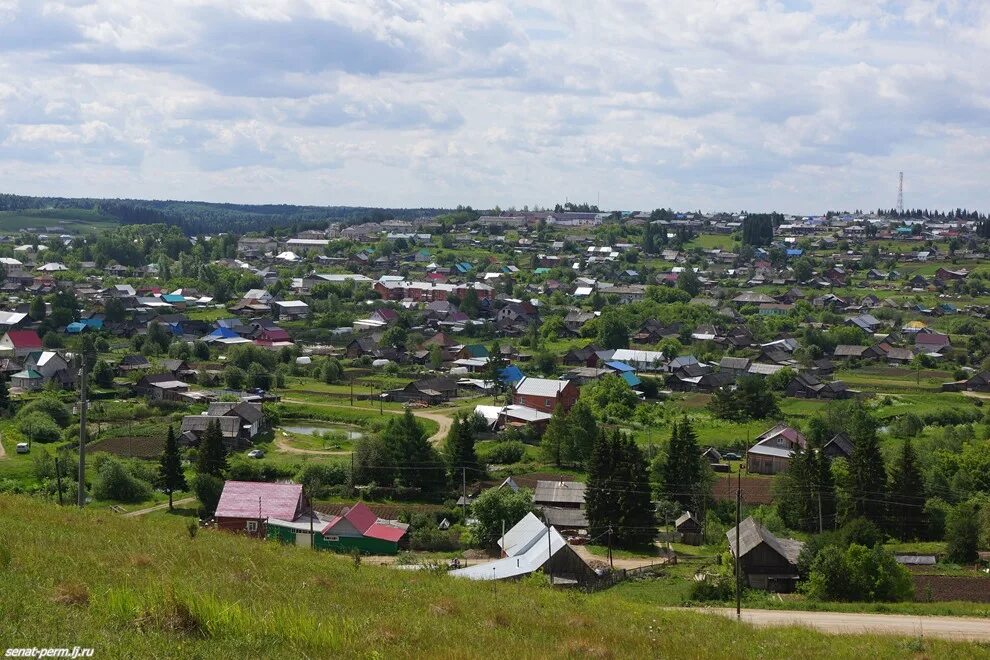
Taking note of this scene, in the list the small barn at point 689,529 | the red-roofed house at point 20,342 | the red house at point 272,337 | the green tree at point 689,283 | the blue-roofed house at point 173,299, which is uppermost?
the green tree at point 689,283

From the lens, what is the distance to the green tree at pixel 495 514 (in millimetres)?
18203

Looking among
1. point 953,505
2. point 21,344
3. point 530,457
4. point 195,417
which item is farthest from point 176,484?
point 21,344

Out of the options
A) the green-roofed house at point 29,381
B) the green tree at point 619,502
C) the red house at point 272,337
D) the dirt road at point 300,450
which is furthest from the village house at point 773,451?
the red house at point 272,337

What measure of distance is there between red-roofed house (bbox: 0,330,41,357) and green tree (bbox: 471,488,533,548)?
2506 cm

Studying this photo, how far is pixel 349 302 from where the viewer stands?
56.2m

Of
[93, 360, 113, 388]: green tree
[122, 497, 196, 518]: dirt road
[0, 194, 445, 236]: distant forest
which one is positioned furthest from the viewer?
[0, 194, 445, 236]: distant forest

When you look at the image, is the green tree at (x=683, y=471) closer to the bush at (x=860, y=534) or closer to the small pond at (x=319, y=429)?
the bush at (x=860, y=534)

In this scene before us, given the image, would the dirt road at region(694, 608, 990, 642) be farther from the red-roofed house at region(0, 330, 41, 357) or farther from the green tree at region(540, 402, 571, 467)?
the red-roofed house at region(0, 330, 41, 357)

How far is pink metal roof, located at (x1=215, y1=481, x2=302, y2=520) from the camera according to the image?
718 inches

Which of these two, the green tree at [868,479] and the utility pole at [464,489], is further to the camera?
the utility pole at [464,489]

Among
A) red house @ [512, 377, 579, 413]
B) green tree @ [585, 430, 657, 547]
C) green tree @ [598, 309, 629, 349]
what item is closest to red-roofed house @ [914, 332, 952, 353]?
green tree @ [598, 309, 629, 349]

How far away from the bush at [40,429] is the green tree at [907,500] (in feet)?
61.2

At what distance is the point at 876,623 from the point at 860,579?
2.83 metres

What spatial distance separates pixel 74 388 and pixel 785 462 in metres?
21.2
